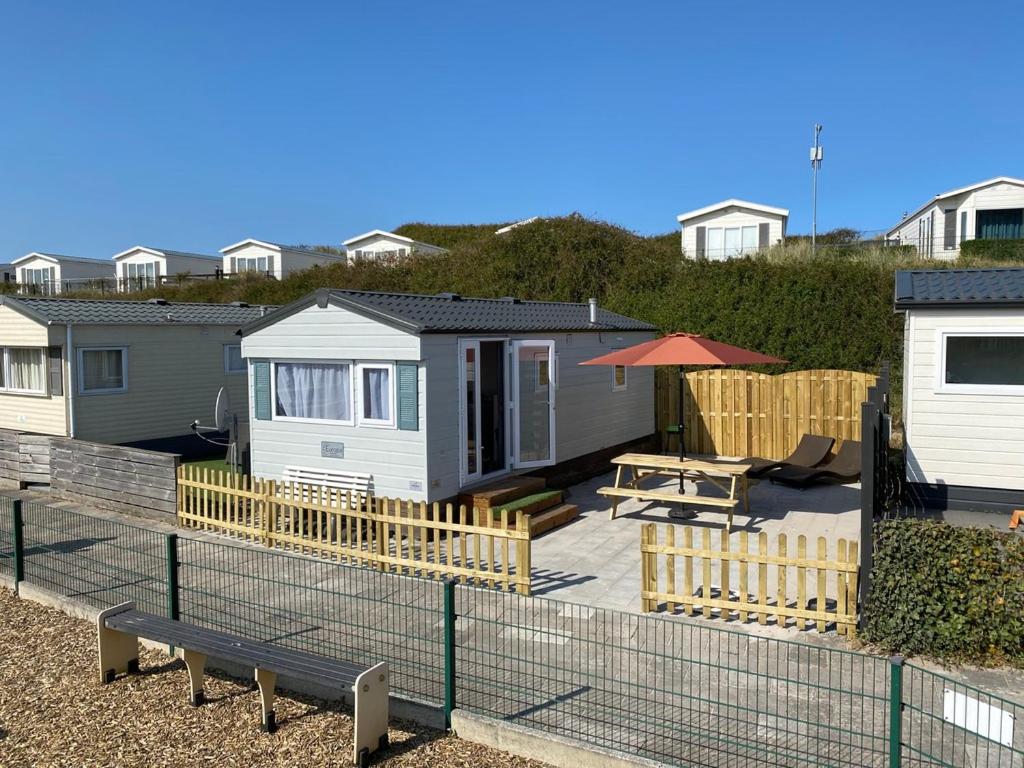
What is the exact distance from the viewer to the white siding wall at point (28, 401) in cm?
1623

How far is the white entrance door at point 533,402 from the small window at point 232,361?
10.1 metres

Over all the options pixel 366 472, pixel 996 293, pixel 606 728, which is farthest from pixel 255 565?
pixel 996 293

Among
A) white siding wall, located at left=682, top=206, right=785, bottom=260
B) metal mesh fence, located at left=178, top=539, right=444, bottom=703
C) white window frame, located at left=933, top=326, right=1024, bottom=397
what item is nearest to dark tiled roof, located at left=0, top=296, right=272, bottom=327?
metal mesh fence, located at left=178, top=539, right=444, bottom=703

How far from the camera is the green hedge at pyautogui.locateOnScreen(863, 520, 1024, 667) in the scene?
605 cm

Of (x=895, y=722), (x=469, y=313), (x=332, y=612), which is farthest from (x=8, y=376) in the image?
(x=895, y=722)

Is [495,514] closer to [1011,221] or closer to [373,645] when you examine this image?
[373,645]

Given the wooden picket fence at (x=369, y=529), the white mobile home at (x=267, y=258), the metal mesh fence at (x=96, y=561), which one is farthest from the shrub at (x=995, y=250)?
the white mobile home at (x=267, y=258)

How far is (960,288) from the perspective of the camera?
10930mm

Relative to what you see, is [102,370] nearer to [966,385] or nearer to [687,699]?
[687,699]

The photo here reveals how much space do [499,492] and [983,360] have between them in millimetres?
6689

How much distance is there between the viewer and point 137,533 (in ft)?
34.9

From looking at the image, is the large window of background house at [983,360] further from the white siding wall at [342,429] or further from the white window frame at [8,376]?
the white window frame at [8,376]

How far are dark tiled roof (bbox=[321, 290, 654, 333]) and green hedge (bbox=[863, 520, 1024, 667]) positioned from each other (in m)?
6.08

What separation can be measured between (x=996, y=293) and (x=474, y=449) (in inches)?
289
